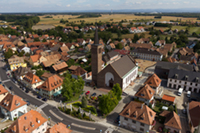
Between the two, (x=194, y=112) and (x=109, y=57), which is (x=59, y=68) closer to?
(x=109, y=57)

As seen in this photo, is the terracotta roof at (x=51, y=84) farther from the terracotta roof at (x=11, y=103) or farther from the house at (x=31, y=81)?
the terracotta roof at (x=11, y=103)

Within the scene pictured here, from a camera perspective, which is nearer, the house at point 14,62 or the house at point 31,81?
the house at point 31,81

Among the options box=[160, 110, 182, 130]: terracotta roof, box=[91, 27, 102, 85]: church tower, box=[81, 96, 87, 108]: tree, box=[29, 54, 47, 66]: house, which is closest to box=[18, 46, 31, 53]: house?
box=[29, 54, 47, 66]: house

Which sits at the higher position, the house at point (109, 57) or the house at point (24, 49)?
the house at point (24, 49)

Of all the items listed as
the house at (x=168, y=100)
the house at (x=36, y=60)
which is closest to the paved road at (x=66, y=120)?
the house at (x=168, y=100)

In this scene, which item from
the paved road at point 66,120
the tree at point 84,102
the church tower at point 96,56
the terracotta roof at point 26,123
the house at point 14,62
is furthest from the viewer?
the house at point 14,62

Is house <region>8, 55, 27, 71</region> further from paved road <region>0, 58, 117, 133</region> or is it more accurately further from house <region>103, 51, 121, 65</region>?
house <region>103, 51, 121, 65</region>
